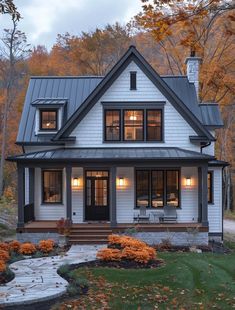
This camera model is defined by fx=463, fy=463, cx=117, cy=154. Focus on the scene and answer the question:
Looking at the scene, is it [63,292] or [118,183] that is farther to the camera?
[118,183]

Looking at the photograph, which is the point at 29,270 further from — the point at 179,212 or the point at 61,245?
the point at 179,212

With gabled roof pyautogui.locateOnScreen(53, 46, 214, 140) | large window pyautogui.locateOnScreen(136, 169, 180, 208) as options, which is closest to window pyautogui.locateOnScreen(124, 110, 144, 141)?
gabled roof pyautogui.locateOnScreen(53, 46, 214, 140)

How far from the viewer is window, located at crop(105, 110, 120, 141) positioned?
2100cm

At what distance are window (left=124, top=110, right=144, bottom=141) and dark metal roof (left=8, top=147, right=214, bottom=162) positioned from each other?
0.68 metres

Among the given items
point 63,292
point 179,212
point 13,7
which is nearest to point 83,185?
point 179,212

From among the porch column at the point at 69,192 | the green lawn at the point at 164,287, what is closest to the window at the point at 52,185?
the porch column at the point at 69,192

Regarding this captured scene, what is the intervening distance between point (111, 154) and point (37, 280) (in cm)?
877

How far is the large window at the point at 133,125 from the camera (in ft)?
68.9

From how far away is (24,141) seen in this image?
21.5 meters

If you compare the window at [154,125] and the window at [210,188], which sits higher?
the window at [154,125]

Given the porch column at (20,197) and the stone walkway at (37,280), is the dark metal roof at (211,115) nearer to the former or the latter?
the porch column at (20,197)

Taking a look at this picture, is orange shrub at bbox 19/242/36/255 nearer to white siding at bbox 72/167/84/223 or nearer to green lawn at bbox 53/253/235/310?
green lawn at bbox 53/253/235/310

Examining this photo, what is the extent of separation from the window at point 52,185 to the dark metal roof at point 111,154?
1306 mm

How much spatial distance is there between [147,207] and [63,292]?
→ 34.9 feet
